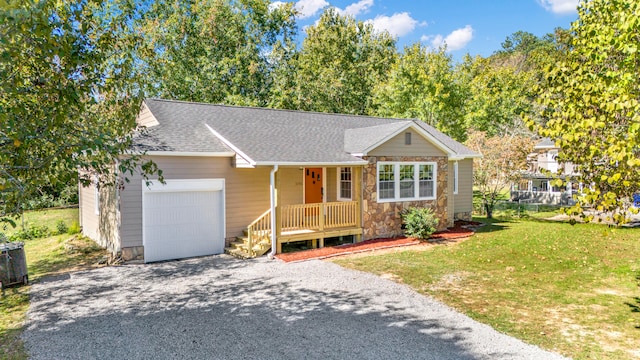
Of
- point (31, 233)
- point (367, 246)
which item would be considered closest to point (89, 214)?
point (31, 233)

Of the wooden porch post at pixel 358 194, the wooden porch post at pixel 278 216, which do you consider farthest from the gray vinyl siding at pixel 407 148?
the wooden porch post at pixel 278 216

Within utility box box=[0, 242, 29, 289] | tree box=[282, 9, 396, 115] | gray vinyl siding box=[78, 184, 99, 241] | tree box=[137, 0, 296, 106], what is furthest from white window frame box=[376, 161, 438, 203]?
tree box=[282, 9, 396, 115]

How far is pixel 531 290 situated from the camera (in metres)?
8.45

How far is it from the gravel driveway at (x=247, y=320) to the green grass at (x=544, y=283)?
65cm

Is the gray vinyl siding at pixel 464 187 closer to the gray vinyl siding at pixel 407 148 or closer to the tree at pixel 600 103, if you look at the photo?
the gray vinyl siding at pixel 407 148

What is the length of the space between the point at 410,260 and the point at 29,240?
14.5 metres

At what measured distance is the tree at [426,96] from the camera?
2673cm

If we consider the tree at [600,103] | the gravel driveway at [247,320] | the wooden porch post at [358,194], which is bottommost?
the gravel driveway at [247,320]

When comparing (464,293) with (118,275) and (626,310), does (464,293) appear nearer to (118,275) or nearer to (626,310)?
(626,310)

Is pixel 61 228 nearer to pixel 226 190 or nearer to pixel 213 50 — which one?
pixel 226 190

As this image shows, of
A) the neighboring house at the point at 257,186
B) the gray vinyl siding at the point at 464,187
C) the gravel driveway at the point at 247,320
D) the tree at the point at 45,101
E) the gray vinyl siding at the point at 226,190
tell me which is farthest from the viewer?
the gray vinyl siding at the point at 464,187

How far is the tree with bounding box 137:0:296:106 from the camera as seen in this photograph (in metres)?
24.8

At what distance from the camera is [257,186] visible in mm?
12977

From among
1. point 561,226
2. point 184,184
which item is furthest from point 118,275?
point 561,226
